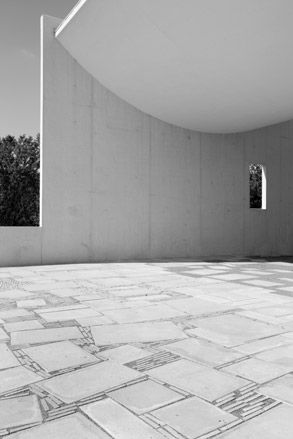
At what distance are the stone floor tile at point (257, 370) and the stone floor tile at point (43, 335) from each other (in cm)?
146

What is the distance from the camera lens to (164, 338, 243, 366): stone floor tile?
2.99 metres

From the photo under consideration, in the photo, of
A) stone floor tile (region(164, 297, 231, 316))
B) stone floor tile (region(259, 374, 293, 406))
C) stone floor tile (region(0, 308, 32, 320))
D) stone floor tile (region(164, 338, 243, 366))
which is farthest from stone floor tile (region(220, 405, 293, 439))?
stone floor tile (region(0, 308, 32, 320))

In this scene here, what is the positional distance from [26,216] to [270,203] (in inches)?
878

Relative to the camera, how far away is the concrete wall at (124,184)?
10359mm

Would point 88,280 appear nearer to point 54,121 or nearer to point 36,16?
point 54,121

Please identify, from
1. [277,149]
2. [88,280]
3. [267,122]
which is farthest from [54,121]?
[277,149]

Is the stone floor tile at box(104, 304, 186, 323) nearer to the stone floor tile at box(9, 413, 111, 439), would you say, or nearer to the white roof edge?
the stone floor tile at box(9, 413, 111, 439)

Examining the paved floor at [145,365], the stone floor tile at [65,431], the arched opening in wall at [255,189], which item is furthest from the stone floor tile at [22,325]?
the arched opening in wall at [255,189]

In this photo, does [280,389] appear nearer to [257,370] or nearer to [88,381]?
[257,370]

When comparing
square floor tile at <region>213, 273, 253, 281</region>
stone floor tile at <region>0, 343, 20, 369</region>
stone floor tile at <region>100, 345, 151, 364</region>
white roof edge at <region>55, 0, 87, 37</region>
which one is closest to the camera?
stone floor tile at <region>0, 343, 20, 369</region>

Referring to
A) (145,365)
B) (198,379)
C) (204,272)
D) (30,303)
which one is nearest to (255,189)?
(204,272)

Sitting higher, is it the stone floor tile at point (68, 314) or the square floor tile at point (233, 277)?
the stone floor tile at point (68, 314)

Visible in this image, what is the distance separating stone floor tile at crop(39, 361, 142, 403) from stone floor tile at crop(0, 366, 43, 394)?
0.38 ft

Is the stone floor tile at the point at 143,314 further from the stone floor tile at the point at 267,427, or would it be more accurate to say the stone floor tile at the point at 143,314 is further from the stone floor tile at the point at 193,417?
the stone floor tile at the point at 267,427
